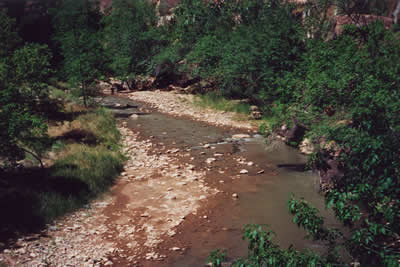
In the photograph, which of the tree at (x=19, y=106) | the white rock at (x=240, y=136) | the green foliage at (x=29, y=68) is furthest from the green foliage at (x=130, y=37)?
the tree at (x=19, y=106)

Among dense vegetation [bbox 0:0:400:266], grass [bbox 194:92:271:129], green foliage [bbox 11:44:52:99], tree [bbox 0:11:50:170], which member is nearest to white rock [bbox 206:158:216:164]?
dense vegetation [bbox 0:0:400:266]

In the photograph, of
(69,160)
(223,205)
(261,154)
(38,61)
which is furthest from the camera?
(261,154)

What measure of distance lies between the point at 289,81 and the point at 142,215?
9.18 meters

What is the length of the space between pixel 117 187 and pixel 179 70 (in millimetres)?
18113

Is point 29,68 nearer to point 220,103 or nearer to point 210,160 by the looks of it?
point 210,160

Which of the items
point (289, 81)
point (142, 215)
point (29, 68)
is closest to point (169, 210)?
point (142, 215)

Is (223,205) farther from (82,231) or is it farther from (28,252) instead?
(28,252)

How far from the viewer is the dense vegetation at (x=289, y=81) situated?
3701mm

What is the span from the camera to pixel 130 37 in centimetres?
3294

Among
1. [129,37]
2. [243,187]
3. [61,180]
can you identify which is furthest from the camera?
[129,37]

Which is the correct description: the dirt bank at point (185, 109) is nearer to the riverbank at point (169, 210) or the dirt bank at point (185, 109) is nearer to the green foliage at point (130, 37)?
the riverbank at point (169, 210)

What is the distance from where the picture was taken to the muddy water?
6.99m

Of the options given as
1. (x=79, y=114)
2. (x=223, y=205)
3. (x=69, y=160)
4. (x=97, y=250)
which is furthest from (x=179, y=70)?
(x=97, y=250)

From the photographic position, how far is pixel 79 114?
642 inches
